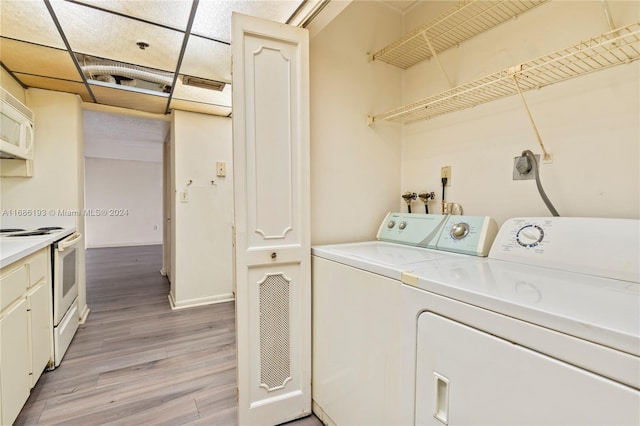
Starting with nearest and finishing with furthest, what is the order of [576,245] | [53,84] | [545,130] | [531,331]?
[531,331] < [576,245] < [545,130] < [53,84]

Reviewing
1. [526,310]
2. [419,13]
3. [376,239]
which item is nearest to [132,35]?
[419,13]

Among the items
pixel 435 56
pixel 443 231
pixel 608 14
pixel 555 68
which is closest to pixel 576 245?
pixel 443 231

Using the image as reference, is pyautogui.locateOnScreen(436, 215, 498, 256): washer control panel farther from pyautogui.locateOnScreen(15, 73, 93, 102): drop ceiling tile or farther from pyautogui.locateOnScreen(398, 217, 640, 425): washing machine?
pyautogui.locateOnScreen(15, 73, 93, 102): drop ceiling tile

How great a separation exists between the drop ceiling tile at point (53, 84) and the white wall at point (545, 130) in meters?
2.68

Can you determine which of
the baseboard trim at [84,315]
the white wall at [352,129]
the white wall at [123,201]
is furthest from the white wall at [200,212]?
the white wall at [123,201]

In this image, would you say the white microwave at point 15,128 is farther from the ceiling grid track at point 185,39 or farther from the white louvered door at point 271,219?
the white louvered door at point 271,219

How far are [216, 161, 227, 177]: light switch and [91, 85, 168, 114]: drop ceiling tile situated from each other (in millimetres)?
754

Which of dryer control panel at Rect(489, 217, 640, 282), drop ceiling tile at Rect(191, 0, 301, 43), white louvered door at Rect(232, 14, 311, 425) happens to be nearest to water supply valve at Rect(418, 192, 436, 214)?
dryer control panel at Rect(489, 217, 640, 282)

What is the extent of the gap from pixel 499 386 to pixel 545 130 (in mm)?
1060

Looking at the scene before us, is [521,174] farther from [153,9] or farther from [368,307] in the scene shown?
[153,9]

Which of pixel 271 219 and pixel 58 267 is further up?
→ pixel 271 219

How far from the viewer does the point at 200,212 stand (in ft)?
10.7

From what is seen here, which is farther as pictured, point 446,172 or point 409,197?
point 409,197

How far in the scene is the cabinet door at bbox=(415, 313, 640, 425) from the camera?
56 cm
